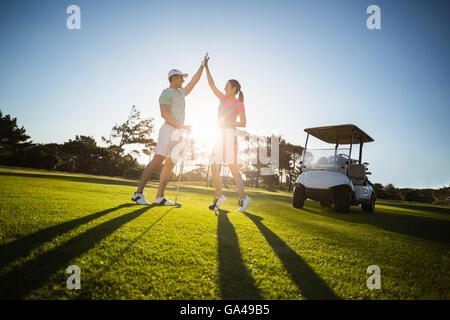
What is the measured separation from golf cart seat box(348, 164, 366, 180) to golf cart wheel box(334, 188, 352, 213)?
1.28 meters

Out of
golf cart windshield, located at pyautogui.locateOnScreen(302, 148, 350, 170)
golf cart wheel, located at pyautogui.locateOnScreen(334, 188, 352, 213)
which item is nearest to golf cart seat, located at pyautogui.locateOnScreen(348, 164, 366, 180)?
golf cart windshield, located at pyautogui.locateOnScreen(302, 148, 350, 170)

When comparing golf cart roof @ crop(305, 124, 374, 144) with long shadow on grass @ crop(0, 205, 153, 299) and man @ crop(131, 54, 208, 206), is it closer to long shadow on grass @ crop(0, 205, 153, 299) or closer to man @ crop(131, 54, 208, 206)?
man @ crop(131, 54, 208, 206)

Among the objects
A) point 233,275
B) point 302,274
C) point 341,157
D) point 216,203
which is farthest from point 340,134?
point 233,275

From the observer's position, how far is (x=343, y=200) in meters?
5.80

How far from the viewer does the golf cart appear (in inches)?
229

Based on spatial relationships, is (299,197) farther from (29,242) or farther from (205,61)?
(29,242)

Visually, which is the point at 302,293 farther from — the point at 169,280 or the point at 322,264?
the point at 169,280

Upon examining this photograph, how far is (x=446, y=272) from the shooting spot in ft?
5.71

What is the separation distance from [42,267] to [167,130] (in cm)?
311

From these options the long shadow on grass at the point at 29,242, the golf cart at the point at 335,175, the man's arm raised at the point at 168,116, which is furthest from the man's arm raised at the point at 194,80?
the golf cart at the point at 335,175

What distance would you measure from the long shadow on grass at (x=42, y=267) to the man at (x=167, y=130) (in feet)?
7.00

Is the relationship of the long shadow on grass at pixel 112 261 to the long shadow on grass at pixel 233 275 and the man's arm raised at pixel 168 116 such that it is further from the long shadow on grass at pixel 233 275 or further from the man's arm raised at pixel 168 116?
the man's arm raised at pixel 168 116

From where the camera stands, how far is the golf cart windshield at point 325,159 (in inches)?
277
